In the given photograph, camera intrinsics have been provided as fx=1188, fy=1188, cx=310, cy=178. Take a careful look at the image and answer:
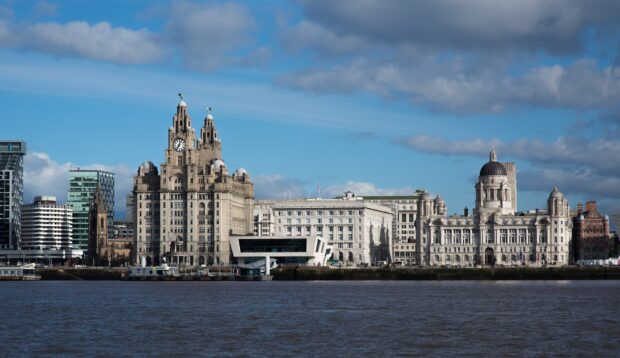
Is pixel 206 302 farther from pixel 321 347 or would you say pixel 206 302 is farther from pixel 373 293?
pixel 321 347

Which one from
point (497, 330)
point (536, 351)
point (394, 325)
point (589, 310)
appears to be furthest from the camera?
point (589, 310)

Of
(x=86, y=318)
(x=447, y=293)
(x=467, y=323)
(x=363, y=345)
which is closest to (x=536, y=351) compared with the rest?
(x=363, y=345)

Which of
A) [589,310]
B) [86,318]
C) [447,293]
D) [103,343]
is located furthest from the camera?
[447,293]

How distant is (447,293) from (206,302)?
121 feet

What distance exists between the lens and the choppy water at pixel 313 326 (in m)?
73.3

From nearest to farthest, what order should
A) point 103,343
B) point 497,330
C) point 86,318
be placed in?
point 103,343 < point 497,330 < point 86,318

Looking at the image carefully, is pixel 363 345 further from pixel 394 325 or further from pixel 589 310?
pixel 589 310

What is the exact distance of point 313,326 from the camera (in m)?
89.8

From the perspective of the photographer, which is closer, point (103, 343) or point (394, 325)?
point (103, 343)

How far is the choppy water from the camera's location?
73312 millimetres

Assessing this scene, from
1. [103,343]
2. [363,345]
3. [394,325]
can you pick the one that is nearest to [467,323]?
[394,325]

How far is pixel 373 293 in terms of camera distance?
15125cm

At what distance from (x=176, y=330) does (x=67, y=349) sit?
44.7 ft

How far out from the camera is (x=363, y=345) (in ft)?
247
